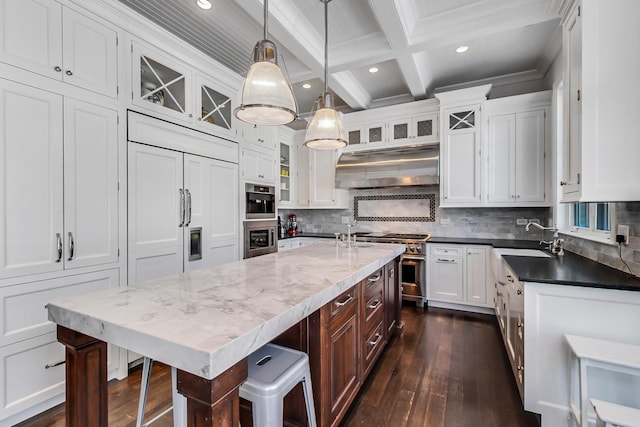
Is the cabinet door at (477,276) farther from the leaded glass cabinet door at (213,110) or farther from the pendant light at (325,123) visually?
the leaded glass cabinet door at (213,110)

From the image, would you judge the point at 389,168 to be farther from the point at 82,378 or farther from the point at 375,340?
the point at 82,378

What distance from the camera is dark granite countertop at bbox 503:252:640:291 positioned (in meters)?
1.55

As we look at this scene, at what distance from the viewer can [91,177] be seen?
6.64 feet

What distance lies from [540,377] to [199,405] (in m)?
1.90

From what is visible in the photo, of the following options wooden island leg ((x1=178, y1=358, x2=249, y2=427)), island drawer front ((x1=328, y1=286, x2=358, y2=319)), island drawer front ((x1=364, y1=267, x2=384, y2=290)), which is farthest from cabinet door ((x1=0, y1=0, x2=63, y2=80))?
island drawer front ((x1=364, y1=267, x2=384, y2=290))

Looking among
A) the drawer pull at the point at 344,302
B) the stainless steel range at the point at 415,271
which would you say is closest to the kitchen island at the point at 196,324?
the drawer pull at the point at 344,302

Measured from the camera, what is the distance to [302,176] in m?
4.99

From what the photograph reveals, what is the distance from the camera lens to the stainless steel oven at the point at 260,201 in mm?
3488

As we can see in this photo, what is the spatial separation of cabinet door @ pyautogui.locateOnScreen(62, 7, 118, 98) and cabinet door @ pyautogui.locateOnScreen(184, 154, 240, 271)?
81 cm

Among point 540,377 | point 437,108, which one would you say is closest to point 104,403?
point 540,377

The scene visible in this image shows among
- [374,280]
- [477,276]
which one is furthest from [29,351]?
[477,276]

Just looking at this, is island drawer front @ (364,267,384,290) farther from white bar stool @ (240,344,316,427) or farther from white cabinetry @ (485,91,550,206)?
white cabinetry @ (485,91,550,206)

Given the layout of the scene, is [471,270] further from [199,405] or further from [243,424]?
[199,405]

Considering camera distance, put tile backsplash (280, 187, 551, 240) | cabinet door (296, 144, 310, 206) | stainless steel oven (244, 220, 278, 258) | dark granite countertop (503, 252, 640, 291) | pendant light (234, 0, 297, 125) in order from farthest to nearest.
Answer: cabinet door (296, 144, 310, 206), tile backsplash (280, 187, 551, 240), stainless steel oven (244, 220, 278, 258), dark granite countertop (503, 252, 640, 291), pendant light (234, 0, 297, 125)
